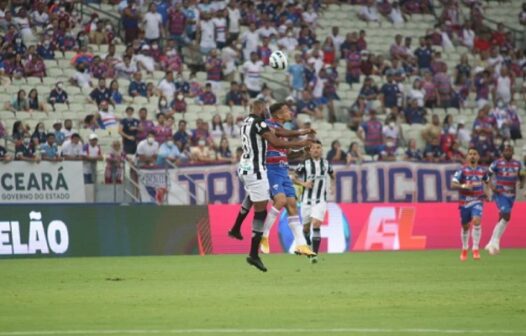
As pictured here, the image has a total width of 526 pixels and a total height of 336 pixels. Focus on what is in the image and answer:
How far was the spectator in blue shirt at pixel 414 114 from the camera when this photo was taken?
39.8 meters

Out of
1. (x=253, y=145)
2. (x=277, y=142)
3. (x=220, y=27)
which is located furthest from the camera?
(x=220, y=27)

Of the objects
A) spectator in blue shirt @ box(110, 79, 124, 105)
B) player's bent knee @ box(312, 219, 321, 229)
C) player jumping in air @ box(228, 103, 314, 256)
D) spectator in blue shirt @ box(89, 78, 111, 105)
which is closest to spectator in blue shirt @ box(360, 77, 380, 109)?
spectator in blue shirt @ box(110, 79, 124, 105)

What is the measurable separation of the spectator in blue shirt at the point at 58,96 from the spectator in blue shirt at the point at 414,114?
1181 centimetres

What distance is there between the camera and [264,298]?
51.6ft

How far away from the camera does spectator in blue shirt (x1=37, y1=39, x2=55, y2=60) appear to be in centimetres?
3450

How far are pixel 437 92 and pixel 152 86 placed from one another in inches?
434

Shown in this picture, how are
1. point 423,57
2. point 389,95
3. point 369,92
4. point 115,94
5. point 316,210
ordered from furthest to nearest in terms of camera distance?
point 423,57 → point 389,95 → point 369,92 → point 115,94 → point 316,210

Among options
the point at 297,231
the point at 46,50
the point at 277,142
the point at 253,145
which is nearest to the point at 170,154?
the point at 46,50

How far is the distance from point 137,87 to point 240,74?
4.44 metres

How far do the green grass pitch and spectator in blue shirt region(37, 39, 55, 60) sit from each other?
1095cm

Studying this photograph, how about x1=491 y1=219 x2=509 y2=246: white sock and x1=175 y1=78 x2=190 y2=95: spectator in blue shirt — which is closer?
x1=491 y1=219 x2=509 y2=246: white sock

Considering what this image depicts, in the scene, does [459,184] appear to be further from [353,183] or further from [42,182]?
[42,182]

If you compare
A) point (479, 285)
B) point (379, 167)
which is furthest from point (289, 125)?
point (479, 285)

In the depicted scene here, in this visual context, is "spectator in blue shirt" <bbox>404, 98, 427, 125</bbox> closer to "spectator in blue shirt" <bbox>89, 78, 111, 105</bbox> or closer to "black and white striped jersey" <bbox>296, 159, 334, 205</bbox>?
"spectator in blue shirt" <bbox>89, 78, 111, 105</bbox>
